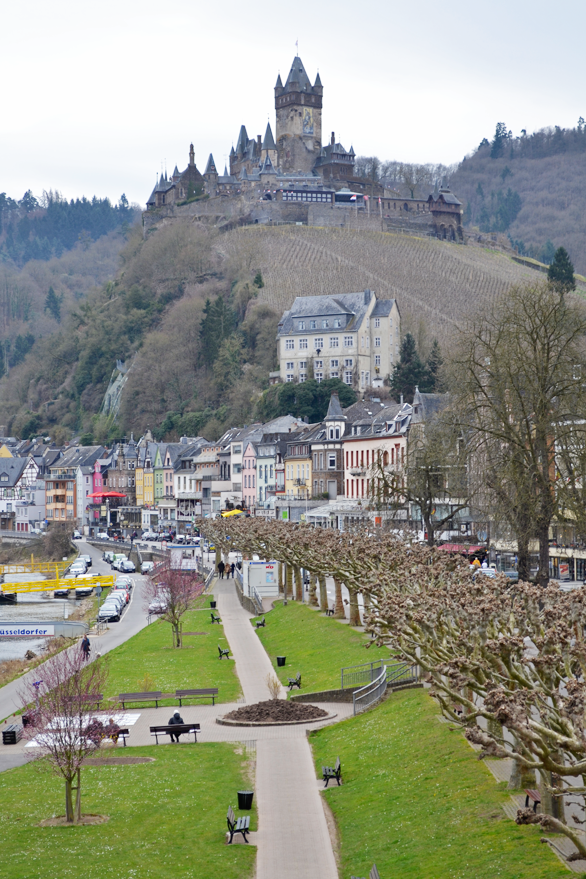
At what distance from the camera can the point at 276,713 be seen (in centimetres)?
2984

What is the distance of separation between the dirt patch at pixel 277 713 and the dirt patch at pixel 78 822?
26.4 feet

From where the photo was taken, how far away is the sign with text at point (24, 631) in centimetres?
5966

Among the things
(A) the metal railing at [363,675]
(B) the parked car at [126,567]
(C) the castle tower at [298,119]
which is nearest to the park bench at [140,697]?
(A) the metal railing at [363,675]

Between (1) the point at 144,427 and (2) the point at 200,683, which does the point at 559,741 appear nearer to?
(2) the point at 200,683

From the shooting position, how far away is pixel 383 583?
32.3 m

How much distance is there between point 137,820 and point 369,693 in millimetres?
9373

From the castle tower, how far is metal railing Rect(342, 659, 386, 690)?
527 feet

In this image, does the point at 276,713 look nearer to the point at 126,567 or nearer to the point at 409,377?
the point at 126,567

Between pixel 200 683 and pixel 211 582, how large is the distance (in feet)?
128

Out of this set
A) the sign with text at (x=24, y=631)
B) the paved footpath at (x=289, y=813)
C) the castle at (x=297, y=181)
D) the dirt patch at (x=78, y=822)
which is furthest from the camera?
the castle at (x=297, y=181)

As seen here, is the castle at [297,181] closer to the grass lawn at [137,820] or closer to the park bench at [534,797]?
the grass lawn at [137,820]

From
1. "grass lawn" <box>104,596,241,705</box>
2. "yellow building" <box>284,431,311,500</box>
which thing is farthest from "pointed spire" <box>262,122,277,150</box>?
"grass lawn" <box>104,596,241,705</box>

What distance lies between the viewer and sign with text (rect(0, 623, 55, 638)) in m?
59.7

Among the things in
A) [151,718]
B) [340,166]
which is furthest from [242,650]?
[340,166]
